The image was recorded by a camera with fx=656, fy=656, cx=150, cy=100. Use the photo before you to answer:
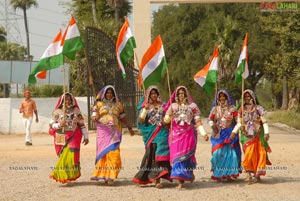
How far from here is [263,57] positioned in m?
49.2

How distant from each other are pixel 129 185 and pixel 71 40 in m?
2.68

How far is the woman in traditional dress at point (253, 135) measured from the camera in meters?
10.7

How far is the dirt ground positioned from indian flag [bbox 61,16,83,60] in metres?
2.21

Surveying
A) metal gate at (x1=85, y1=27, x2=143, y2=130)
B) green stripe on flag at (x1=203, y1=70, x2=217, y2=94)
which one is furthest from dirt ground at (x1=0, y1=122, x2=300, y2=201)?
metal gate at (x1=85, y1=27, x2=143, y2=130)

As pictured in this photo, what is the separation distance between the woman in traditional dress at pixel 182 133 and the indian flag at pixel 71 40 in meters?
1.97

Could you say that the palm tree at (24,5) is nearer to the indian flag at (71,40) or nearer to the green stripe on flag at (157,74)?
the indian flag at (71,40)

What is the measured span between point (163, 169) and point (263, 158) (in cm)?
168

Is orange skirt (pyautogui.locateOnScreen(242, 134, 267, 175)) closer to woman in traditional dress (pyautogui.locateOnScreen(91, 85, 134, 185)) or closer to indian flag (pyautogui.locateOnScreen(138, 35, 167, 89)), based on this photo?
indian flag (pyautogui.locateOnScreen(138, 35, 167, 89))

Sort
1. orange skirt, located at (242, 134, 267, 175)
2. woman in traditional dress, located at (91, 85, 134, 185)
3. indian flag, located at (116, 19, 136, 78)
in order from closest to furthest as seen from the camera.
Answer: woman in traditional dress, located at (91, 85, 134, 185)
orange skirt, located at (242, 134, 267, 175)
indian flag, located at (116, 19, 136, 78)

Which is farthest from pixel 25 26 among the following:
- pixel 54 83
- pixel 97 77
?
pixel 97 77

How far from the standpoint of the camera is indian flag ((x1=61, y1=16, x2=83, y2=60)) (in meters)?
11.1

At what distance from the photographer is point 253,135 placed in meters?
10.9

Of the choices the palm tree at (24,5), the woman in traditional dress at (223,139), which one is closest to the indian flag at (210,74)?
the woman in traditional dress at (223,139)

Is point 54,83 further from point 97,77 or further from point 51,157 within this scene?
point 51,157
